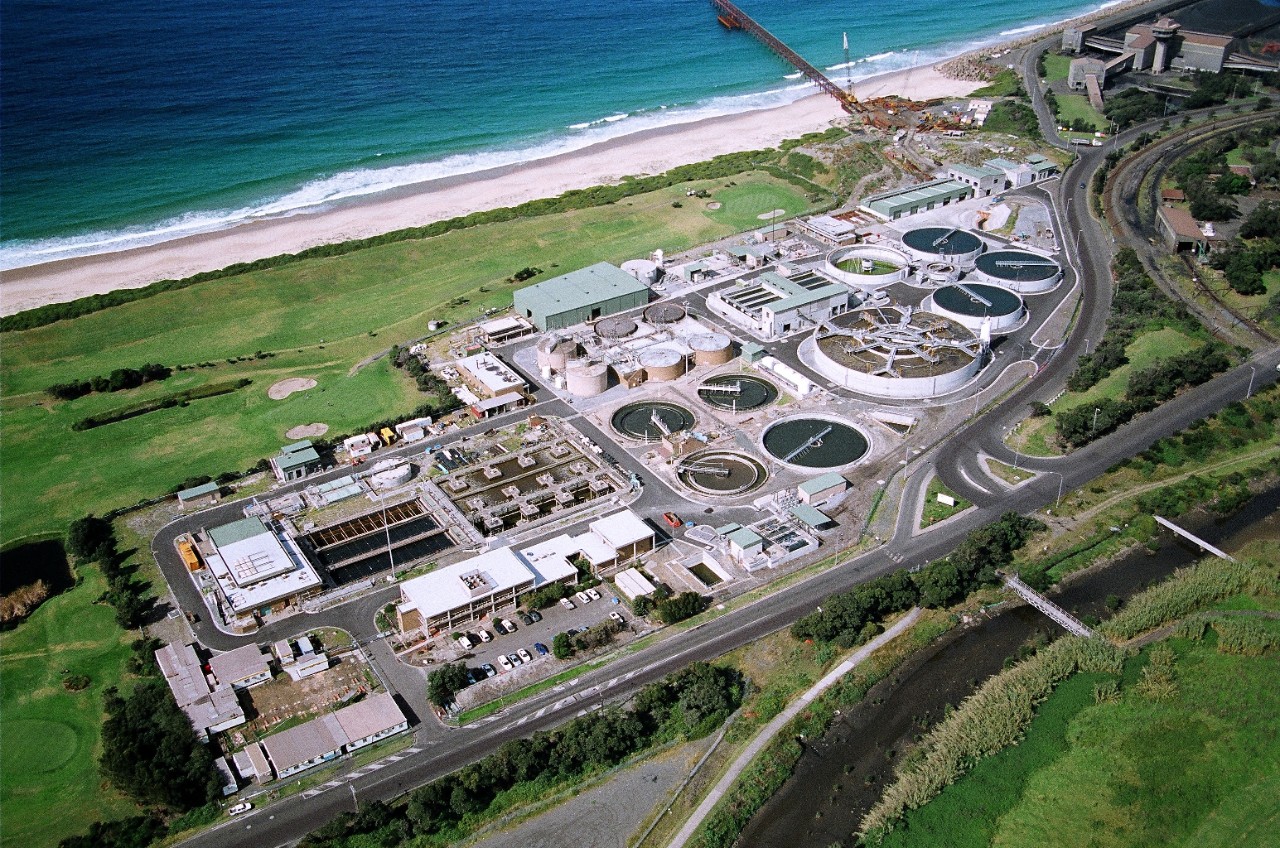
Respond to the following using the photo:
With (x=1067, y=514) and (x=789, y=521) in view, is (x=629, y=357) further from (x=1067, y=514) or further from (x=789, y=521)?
(x=1067, y=514)

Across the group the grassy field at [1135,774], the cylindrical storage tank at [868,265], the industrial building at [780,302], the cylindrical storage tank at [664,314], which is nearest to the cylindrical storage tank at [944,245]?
the cylindrical storage tank at [868,265]

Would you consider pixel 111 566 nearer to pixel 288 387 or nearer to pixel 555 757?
pixel 288 387

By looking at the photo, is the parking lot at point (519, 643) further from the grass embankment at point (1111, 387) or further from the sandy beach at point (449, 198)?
the sandy beach at point (449, 198)

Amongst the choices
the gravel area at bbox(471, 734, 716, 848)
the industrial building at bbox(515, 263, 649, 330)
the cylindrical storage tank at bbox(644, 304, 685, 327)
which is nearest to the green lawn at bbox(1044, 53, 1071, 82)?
the cylindrical storage tank at bbox(644, 304, 685, 327)

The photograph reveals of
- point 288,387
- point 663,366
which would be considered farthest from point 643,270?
point 288,387

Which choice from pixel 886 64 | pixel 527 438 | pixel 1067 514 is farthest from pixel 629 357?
pixel 886 64

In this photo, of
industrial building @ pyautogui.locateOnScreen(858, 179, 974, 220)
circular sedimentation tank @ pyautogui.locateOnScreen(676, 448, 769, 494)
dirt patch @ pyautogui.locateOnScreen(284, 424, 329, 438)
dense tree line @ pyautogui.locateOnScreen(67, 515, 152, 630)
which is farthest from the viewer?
industrial building @ pyautogui.locateOnScreen(858, 179, 974, 220)

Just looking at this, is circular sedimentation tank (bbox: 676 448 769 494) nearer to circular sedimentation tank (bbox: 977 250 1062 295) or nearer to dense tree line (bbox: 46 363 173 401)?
circular sedimentation tank (bbox: 977 250 1062 295)
